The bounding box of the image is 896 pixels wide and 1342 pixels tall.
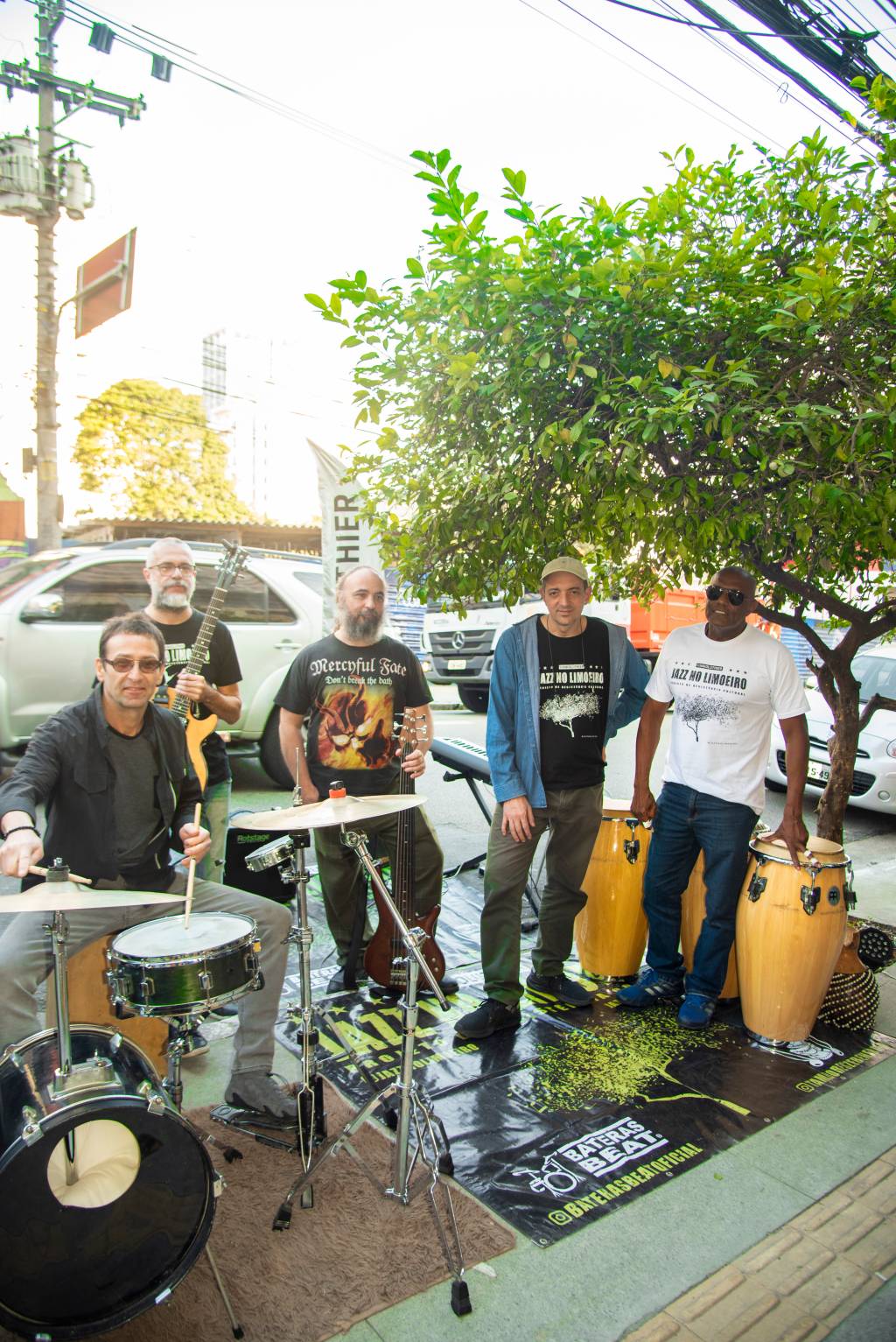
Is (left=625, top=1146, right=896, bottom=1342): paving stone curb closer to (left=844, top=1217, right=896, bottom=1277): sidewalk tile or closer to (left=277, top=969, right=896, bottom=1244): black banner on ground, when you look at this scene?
(left=844, top=1217, right=896, bottom=1277): sidewalk tile

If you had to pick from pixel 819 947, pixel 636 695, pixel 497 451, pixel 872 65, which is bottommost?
pixel 819 947

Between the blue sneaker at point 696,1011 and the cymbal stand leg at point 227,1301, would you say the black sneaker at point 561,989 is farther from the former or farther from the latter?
the cymbal stand leg at point 227,1301

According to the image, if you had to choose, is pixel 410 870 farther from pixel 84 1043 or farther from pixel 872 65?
pixel 872 65

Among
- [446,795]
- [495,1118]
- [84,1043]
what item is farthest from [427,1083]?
[446,795]

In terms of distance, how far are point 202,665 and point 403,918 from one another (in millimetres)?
1472

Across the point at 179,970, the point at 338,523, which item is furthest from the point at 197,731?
the point at 338,523

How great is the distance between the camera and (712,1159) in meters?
2.89

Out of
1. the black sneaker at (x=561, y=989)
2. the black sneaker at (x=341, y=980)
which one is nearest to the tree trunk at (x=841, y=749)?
the black sneaker at (x=561, y=989)

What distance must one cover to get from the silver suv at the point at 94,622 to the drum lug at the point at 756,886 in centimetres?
427

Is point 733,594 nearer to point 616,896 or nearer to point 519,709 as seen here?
point 519,709

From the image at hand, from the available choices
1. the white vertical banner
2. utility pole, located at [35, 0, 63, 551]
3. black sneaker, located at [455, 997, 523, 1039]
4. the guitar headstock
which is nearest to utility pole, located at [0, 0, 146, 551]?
utility pole, located at [35, 0, 63, 551]

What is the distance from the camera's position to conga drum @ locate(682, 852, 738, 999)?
397cm

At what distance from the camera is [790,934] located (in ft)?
11.5

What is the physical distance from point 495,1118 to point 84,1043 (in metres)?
1.53
